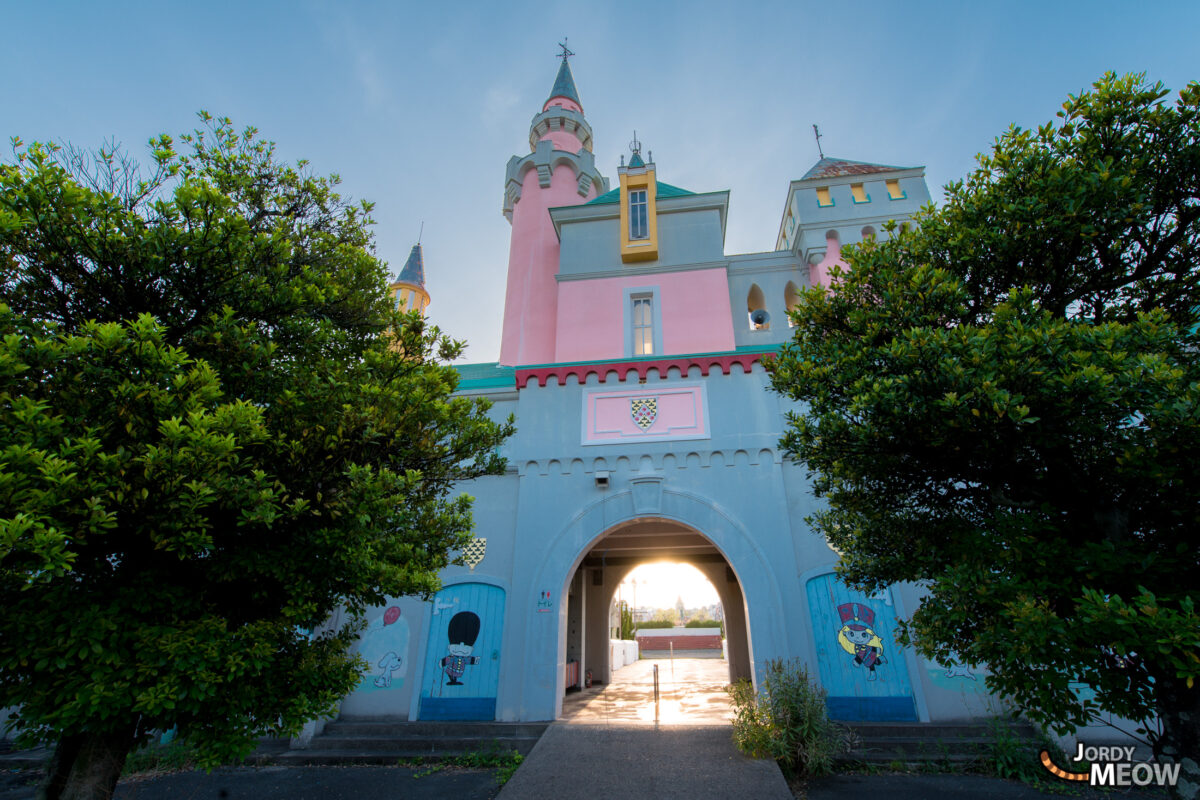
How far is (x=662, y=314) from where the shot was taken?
521 inches

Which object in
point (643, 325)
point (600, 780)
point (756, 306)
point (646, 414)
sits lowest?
point (600, 780)

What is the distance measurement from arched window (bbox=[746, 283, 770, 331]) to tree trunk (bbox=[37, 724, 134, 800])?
47.0ft

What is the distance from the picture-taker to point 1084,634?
3.81 m

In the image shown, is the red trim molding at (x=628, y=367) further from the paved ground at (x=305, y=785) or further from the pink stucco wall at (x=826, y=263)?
the paved ground at (x=305, y=785)

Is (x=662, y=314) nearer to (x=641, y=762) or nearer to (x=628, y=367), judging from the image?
(x=628, y=367)

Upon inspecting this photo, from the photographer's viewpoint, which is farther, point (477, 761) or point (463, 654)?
point (463, 654)

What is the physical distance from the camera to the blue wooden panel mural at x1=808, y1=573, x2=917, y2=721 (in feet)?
29.1

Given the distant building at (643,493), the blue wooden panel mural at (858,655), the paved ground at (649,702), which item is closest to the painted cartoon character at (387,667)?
the distant building at (643,493)

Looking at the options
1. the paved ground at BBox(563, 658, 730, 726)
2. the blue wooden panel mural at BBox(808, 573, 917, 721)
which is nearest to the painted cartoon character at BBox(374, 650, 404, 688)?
the paved ground at BBox(563, 658, 730, 726)

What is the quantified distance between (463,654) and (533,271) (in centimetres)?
1106

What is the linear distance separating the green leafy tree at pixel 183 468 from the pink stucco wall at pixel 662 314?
23.6 feet

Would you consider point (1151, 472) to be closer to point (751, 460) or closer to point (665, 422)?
point (751, 460)

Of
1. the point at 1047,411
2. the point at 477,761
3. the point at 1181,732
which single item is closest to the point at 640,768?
the point at 477,761

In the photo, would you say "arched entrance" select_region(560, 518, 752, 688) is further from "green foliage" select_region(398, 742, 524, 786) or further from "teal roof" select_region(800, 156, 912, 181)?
"teal roof" select_region(800, 156, 912, 181)
